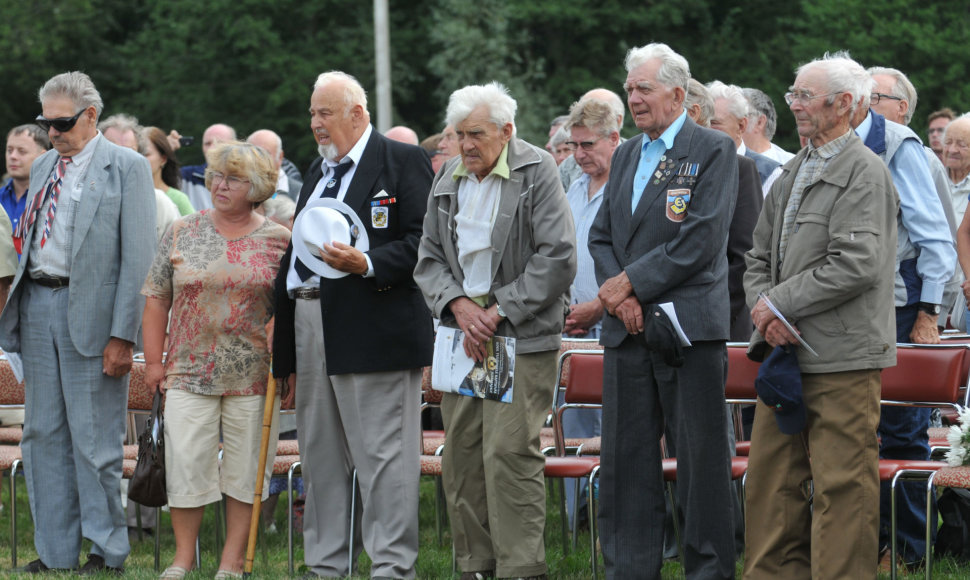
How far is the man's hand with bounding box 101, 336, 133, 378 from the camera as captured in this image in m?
6.84

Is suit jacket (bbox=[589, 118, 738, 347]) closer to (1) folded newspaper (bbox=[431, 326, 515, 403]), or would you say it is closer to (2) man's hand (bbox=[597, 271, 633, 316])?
(2) man's hand (bbox=[597, 271, 633, 316])

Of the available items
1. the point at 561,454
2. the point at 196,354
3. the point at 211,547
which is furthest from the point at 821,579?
the point at 211,547

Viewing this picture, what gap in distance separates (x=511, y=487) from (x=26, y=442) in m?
2.56

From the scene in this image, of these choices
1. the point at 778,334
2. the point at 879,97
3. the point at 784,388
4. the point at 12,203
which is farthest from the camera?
the point at 12,203

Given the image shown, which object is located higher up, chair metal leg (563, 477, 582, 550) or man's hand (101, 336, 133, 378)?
man's hand (101, 336, 133, 378)

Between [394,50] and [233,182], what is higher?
[394,50]

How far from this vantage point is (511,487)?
598 centimetres

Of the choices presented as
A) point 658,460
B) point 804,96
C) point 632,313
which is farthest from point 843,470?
point 804,96

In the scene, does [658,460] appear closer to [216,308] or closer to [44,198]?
[216,308]

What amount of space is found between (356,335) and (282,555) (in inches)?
69.2

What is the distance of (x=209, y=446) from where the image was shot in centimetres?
648

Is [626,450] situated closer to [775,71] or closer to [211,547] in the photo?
[211,547]

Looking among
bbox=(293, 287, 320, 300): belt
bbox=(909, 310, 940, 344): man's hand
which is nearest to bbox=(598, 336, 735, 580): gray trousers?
bbox=(909, 310, 940, 344): man's hand

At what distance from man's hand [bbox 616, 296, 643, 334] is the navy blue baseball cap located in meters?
0.57
